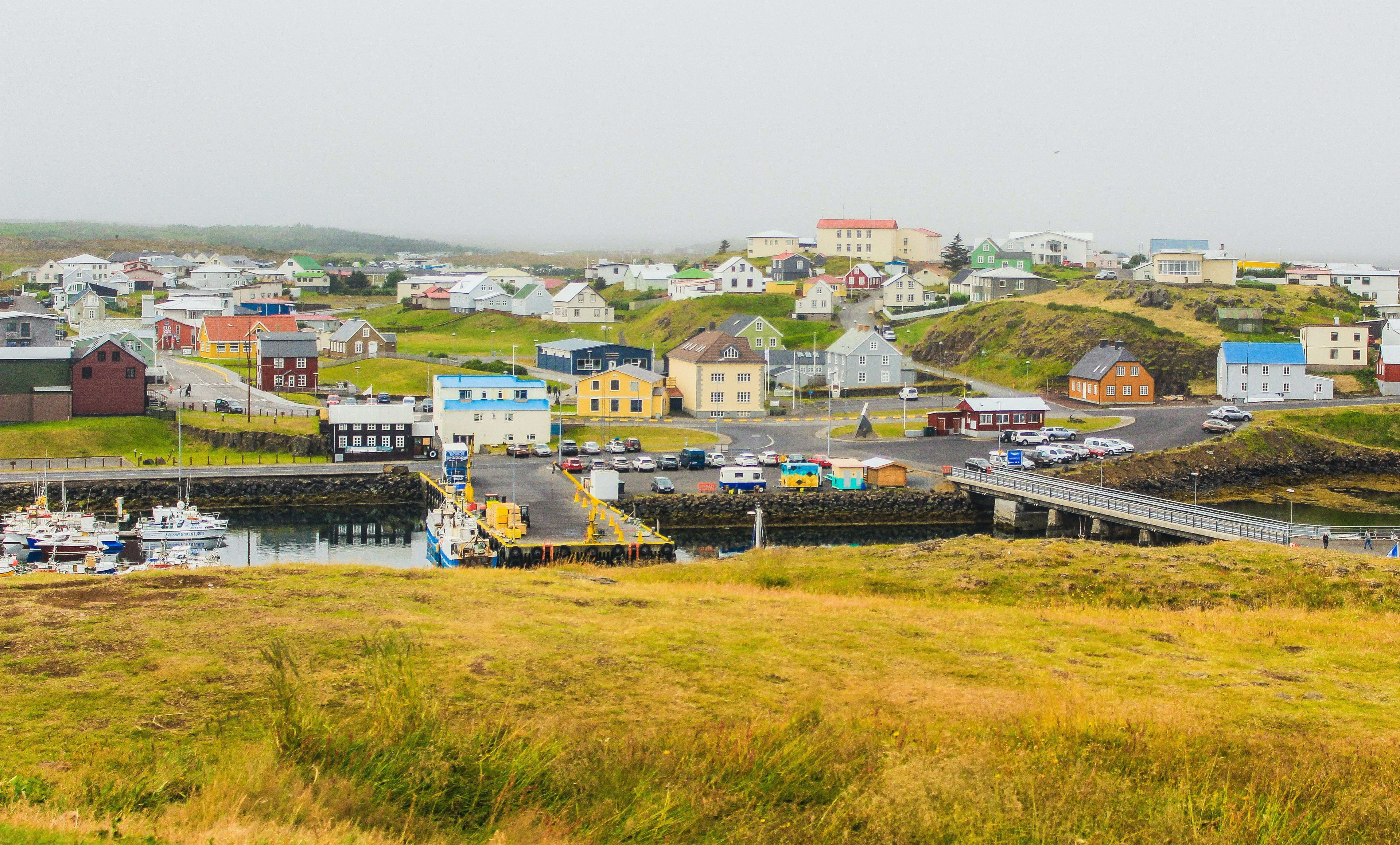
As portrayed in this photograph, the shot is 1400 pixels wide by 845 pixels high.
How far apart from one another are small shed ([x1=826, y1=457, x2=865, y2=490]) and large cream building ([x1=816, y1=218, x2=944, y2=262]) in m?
70.4

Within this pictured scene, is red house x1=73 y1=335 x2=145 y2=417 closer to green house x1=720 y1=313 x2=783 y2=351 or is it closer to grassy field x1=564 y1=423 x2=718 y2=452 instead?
grassy field x1=564 y1=423 x2=718 y2=452

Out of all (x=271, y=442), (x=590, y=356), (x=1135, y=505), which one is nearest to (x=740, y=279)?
(x=590, y=356)

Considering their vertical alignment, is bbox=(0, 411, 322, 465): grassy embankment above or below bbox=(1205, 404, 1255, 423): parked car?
below

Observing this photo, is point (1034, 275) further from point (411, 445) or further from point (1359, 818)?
point (1359, 818)

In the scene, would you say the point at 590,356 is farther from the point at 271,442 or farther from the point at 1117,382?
the point at 1117,382

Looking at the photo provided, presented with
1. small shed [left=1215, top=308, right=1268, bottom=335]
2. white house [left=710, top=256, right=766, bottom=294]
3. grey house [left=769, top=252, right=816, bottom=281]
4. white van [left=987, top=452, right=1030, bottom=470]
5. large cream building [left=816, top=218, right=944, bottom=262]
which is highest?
large cream building [left=816, top=218, right=944, bottom=262]

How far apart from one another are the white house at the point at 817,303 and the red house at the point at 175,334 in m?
42.3

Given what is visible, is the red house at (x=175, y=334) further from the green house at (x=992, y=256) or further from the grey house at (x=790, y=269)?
the green house at (x=992, y=256)

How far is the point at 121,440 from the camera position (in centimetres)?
4966

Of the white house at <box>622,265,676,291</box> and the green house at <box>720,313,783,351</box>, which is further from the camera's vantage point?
the white house at <box>622,265,676,291</box>

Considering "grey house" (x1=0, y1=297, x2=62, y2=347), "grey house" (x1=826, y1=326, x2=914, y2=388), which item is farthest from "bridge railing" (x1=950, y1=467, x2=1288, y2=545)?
"grey house" (x1=0, y1=297, x2=62, y2=347)

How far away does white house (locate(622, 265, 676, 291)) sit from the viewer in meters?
106

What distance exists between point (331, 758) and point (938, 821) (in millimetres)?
4431

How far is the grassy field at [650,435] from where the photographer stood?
167 ft
